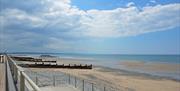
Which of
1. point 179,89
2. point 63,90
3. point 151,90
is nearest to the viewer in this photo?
point 63,90

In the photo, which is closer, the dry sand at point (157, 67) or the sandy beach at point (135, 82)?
the sandy beach at point (135, 82)

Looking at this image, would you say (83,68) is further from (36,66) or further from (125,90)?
(125,90)

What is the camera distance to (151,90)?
26.2 metres

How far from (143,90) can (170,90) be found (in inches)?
139

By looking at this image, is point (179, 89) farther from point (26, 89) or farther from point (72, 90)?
point (26, 89)

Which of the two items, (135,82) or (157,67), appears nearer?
(135,82)

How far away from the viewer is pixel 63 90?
730 inches

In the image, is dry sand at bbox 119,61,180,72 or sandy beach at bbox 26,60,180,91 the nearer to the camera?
sandy beach at bbox 26,60,180,91

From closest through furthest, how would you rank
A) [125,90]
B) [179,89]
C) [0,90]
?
1. [0,90]
2. [125,90]
3. [179,89]

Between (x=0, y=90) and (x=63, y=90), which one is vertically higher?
(x=0, y=90)

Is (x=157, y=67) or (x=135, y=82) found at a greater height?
(x=135, y=82)

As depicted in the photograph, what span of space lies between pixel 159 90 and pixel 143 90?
2135mm

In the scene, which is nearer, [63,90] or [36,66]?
[63,90]

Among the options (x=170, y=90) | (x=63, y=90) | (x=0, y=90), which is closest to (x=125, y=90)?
(x=170, y=90)
